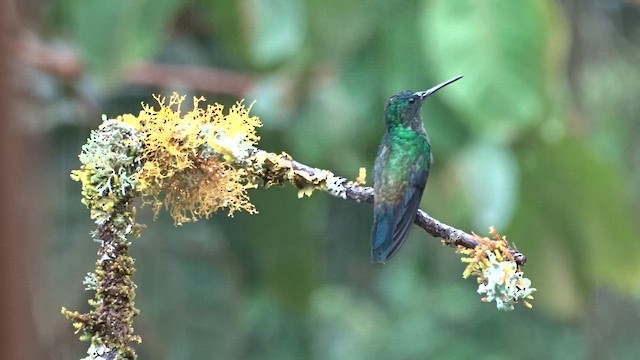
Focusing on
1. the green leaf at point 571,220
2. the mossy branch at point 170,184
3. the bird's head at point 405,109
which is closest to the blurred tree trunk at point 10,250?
the mossy branch at point 170,184

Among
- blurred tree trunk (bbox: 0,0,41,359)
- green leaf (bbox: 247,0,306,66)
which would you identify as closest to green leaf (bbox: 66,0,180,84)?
green leaf (bbox: 247,0,306,66)

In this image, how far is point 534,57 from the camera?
88 cm

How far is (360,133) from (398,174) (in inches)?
34.3

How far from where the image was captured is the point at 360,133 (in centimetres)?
122

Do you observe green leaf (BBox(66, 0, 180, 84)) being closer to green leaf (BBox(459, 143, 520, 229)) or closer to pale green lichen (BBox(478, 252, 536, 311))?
green leaf (BBox(459, 143, 520, 229))

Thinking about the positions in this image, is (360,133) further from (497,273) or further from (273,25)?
(497,273)

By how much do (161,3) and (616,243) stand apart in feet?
2.05

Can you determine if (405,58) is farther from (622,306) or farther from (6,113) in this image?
(622,306)

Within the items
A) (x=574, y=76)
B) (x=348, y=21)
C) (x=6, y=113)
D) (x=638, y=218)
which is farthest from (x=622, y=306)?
(x=6, y=113)

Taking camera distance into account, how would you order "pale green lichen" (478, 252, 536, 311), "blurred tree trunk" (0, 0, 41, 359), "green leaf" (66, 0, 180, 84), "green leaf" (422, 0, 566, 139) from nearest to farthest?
1. "pale green lichen" (478, 252, 536, 311)
2. "blurred tree trunk" (0, 0, 41, 359)
3. "green leaf" (422, 0, 566, 139)
4. "green leaf" (66, 0, 180, 84)

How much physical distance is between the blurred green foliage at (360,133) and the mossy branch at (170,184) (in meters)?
0.49

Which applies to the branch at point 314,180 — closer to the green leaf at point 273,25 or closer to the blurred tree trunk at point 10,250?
the blurred tree trunk at point 10,250

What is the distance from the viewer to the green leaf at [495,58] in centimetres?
83

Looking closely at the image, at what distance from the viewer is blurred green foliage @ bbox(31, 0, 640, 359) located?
893mm
